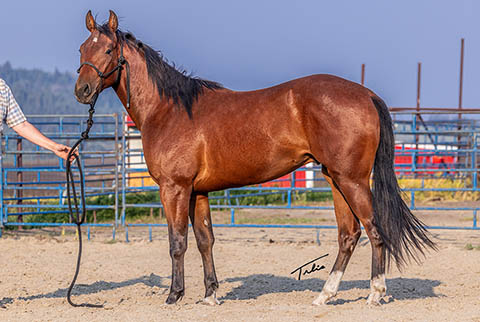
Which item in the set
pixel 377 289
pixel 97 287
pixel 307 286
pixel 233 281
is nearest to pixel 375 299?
pixel 377 289

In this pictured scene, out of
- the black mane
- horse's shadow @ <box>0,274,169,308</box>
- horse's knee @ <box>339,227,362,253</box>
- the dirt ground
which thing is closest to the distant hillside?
the dirt ground

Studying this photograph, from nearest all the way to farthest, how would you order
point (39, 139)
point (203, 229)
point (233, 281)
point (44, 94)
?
point (39, 139) < point (203, 229) < point (233, 281) < point (44, 94)

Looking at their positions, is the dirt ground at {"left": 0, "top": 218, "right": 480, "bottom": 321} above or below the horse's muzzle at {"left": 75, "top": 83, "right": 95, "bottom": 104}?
below

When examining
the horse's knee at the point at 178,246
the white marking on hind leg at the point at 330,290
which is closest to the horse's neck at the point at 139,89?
the horse's knee at the point at 178,246

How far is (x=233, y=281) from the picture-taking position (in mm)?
6098

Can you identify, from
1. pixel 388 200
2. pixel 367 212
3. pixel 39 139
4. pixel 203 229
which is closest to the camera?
pixel 39 139

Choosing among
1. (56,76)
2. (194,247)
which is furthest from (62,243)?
(56,76)

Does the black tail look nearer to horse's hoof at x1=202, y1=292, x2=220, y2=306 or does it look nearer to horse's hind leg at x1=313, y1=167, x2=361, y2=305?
horse's hind leg at x1=313, y1=167, x2=361, y2=305

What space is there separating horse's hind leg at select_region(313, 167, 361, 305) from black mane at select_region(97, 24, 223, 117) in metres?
1.29

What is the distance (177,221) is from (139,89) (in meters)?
1.18

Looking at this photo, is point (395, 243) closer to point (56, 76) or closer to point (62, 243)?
point (62, 243)

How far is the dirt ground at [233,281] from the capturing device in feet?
14.3

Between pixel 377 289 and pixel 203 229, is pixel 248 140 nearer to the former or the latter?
pixel 203 229

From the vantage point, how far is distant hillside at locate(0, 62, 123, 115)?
84.2 metres
